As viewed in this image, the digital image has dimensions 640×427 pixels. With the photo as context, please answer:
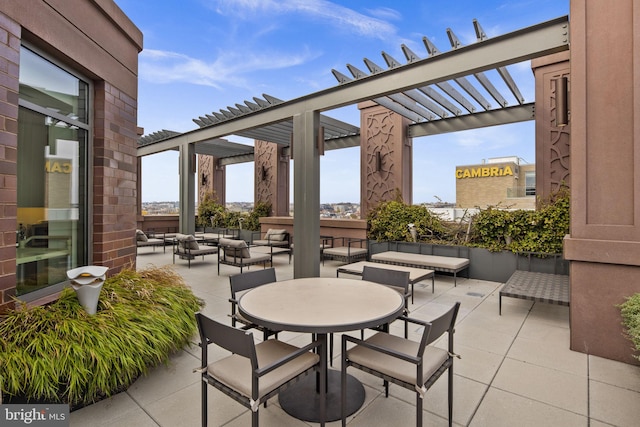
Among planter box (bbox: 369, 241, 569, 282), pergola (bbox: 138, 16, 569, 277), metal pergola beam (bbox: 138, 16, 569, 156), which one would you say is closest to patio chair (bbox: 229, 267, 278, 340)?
pergola (bbox: 138, 16, 569, 277)

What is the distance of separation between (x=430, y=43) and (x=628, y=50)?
2176 millimetres

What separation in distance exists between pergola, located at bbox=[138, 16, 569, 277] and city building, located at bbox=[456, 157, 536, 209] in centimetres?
1889

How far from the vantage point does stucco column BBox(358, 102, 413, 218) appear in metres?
8.58

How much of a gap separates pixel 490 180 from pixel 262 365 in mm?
28585

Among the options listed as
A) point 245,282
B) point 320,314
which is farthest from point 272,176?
point 320,314

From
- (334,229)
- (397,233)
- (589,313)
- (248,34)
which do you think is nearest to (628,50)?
(589,313)

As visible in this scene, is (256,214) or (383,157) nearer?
(383,157)

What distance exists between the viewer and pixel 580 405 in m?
2.21

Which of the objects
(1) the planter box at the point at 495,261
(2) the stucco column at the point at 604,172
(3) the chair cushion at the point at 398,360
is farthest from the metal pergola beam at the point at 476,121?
(3) the chair cushion at the point at 398,360

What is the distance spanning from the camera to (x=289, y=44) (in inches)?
343

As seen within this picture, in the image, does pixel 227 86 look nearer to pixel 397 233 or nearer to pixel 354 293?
pixel 397 233

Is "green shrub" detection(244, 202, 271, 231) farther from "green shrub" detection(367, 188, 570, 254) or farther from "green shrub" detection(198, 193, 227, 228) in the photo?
"green shrub" detection(367, 188, 570, 254)

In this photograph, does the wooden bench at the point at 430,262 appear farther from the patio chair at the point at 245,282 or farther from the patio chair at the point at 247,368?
the patio chair at the point at 247,368

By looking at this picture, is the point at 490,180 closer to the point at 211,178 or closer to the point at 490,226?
the point at 211,178
